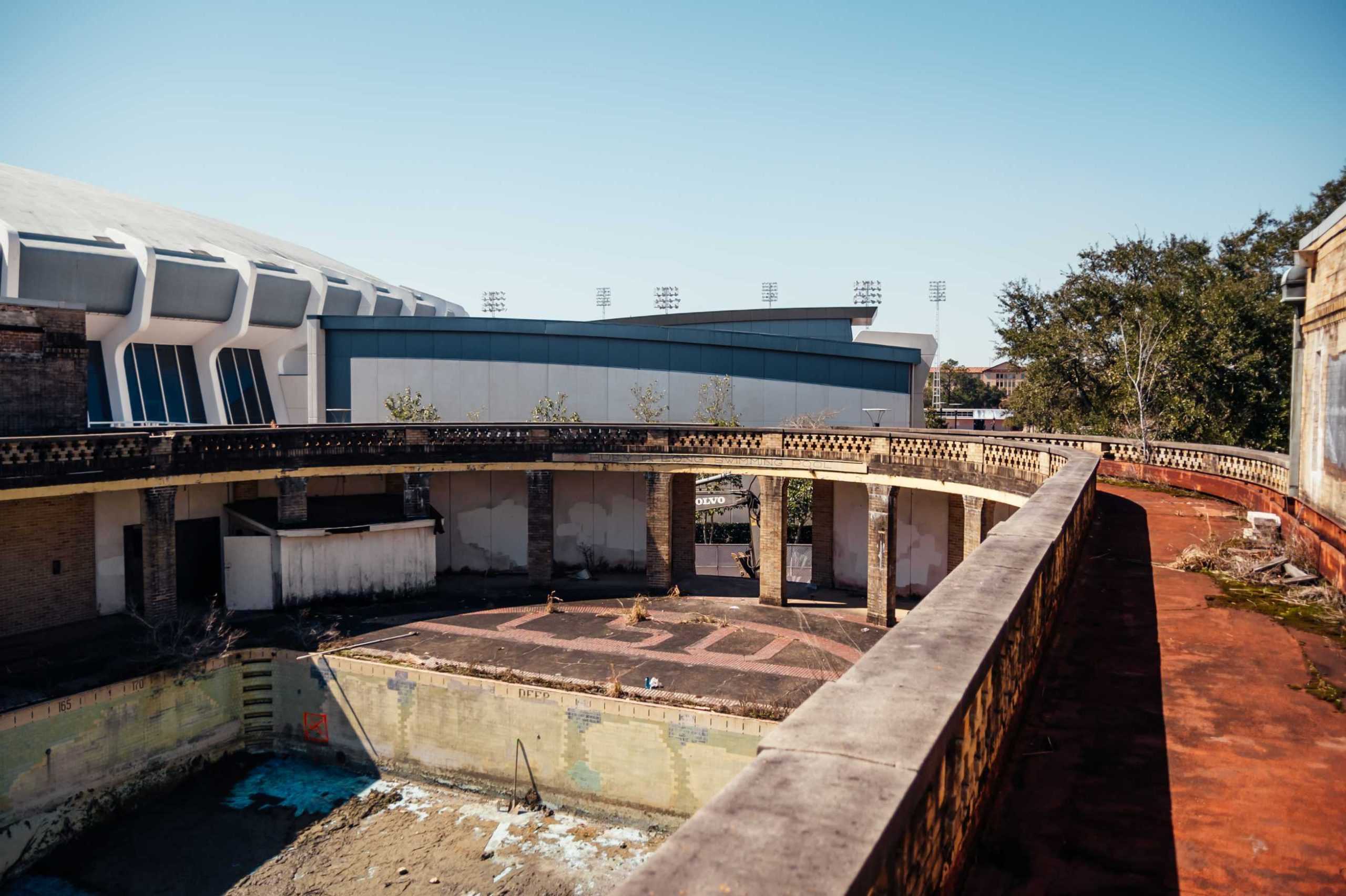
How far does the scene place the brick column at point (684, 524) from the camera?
96.8 feet

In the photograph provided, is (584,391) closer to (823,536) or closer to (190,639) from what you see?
(823,536)

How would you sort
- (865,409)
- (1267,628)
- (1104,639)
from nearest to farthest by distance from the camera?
1. (1104,639)
2. (1267,628)
3. (865,409)

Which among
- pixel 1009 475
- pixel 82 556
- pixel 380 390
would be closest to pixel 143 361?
pixel 380 390

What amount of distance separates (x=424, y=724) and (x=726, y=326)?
45760mm

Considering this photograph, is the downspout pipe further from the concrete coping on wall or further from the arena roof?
the arena roof

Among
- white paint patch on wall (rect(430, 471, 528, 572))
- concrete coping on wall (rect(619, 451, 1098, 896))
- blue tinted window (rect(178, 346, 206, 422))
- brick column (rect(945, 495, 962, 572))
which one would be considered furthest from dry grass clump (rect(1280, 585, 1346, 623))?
blue tinted window (rect(178, 346, 206, 422))

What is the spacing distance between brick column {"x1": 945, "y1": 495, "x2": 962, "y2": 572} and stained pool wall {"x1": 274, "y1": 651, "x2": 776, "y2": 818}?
1146 cm

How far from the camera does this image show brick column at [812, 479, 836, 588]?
1174 inches

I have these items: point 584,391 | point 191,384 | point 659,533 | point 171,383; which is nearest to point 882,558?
point 659,533

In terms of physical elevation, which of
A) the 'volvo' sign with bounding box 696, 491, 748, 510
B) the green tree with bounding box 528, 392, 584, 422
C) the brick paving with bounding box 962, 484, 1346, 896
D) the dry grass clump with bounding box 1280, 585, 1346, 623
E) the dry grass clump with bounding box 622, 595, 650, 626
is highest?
the green tree with bounding box 528, 392, 584, 422

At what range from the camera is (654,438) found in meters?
29.1

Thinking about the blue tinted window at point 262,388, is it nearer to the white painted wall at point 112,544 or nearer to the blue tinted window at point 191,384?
the blue tinted window at point 191,384

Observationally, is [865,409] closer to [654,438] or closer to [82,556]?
[654,438]

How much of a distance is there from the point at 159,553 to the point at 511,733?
11170 millimetres
